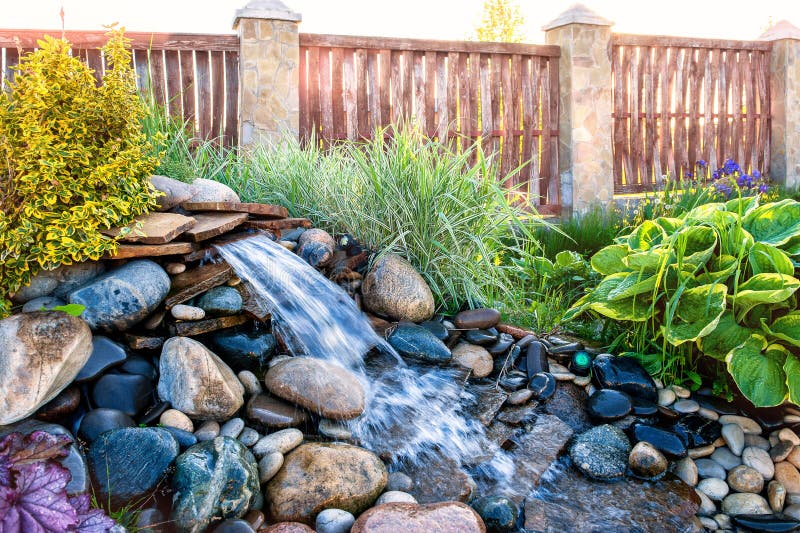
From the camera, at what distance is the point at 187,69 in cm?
670

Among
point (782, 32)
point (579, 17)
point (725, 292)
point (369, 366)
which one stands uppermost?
point (782, 32)

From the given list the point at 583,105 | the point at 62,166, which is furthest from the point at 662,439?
the point at 583,105

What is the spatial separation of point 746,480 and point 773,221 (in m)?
1.31

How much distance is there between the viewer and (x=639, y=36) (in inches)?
343

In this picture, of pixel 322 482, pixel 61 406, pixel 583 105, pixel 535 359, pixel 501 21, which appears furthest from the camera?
pixel 501 21

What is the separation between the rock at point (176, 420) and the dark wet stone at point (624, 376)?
202 cm

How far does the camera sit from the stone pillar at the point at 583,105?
8047 millimetres

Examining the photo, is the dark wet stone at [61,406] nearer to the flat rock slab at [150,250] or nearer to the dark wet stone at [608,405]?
the flat rock slab at [150,250]

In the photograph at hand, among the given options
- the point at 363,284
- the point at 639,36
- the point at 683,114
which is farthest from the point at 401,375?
the point at 683,114

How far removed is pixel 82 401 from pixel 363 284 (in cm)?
161

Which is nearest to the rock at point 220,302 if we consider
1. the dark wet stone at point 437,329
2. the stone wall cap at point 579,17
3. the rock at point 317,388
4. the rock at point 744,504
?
the rock at point 317,388

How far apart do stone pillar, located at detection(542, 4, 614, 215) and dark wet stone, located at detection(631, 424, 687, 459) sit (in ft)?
16.9

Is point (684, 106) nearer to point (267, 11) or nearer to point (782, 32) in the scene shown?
point (782, 32)

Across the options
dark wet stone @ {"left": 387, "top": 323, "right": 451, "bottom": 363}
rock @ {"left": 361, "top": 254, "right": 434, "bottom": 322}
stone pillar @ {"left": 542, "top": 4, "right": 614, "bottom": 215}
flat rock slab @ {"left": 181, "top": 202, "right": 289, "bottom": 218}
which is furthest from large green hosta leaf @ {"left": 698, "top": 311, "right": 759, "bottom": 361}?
stone pillar @ {"left": 542, "top": 4, "right": 614, "bottom": 215}
